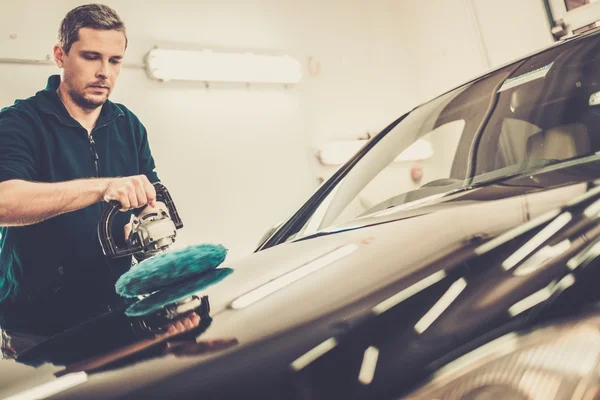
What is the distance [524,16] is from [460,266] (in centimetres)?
320

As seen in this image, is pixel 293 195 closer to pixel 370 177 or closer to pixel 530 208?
pixel 370 177

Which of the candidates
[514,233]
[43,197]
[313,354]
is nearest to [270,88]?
[43,197]

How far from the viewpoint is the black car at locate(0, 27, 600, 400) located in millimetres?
363

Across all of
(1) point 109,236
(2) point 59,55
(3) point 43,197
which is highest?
(2) point 59,55

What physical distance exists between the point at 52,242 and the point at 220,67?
5.06 ft

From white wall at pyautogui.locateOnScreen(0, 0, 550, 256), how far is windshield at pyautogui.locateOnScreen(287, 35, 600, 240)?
1.35 metres

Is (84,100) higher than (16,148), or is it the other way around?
(84,100)

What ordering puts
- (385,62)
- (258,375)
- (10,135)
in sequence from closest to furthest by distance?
(258,375) < (10,135) < (385,62)

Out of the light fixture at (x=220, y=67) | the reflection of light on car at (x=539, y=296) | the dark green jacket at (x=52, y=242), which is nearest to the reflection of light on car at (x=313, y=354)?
the reflection of light on car at (x=539, y=296)

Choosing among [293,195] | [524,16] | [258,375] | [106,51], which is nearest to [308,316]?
[258,375]

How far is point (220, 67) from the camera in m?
2.52

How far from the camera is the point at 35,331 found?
4.09 feet

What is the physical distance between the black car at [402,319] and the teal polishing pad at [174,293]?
0.02 m

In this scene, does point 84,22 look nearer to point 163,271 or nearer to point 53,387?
point 163,271
